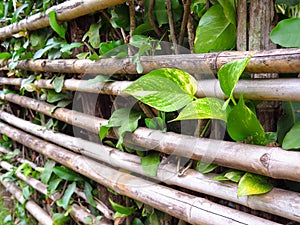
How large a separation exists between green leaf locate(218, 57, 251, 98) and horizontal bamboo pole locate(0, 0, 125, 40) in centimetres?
38

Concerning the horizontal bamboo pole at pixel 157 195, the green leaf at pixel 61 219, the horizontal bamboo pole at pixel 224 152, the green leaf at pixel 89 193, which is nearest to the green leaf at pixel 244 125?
the horizontal bamboo pole at pixel 224 152

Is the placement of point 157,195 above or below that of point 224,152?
below

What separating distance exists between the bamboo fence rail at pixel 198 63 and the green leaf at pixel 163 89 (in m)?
0.04

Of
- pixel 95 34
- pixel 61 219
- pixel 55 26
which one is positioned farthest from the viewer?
pixel 61 219

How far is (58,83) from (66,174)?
12.3 inches

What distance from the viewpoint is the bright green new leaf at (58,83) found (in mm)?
1152

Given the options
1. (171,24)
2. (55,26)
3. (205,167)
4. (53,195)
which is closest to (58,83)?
(55,26)

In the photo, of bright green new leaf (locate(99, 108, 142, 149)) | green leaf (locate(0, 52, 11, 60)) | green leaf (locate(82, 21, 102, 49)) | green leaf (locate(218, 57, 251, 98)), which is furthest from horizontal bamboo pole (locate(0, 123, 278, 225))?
green leaf (locate(0, 52, 11, 60))

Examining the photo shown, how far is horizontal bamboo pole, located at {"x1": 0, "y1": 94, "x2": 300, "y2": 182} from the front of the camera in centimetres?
56

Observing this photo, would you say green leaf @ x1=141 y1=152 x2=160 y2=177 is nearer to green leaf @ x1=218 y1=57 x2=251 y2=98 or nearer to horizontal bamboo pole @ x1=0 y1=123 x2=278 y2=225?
horizontal bamboo pole @ x1=0 y1=123 x2=278 y2=225

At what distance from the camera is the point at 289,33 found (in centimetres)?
55

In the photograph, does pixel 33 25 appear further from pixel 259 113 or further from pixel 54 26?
pixel 259 113

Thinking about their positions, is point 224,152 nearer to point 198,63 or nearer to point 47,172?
point 198,63

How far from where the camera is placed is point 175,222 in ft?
2.83
